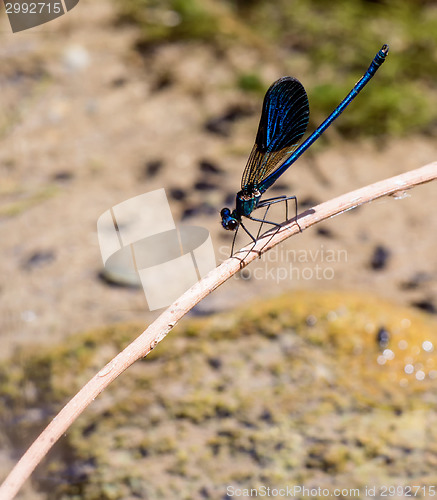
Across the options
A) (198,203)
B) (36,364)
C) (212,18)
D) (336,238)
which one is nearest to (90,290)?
(36,364)

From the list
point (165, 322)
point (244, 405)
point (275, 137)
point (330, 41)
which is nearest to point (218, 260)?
point (244, 405)

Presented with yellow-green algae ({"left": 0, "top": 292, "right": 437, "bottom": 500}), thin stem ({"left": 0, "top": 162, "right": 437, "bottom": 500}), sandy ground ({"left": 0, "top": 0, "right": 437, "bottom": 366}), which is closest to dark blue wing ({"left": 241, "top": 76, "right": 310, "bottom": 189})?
thin stem ({"left": 0, "top": 162, "right": 437, "bottom": 500})

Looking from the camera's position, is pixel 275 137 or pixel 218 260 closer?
pixel 275 137

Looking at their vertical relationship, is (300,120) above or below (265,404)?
above

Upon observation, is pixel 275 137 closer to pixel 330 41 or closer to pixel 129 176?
pixel 129 176

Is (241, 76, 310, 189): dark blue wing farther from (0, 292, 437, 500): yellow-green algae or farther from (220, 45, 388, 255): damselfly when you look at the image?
(0, 292, 437, 500): yellow-green algae

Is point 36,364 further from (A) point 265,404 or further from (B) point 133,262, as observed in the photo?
(A) point 265,404
